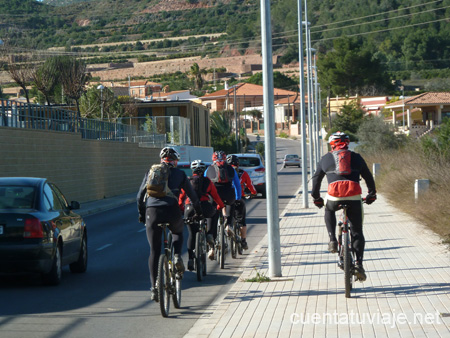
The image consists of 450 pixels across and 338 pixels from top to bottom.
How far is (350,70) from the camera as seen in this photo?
104 metres

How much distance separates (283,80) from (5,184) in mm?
137668

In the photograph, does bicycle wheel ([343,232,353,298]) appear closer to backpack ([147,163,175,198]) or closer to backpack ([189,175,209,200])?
backpack ([147,163,175,198])

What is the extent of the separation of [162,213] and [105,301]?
5.62 feet

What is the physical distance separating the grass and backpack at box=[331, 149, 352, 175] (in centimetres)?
478

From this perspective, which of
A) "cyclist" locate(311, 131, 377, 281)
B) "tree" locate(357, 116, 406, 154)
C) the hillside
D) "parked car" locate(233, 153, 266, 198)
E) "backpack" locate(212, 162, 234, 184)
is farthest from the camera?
the hillside

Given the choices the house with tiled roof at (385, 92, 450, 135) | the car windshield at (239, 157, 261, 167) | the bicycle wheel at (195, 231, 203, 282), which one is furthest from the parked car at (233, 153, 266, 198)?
the house with tiled roof at (385, 92, 450, 135)

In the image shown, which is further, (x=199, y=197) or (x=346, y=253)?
(x=199, y=197)

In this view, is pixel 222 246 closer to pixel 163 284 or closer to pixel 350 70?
pixel 163 284

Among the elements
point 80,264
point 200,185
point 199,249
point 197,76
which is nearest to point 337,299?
point 199,249

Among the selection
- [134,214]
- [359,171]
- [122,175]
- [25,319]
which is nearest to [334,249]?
[359,171]

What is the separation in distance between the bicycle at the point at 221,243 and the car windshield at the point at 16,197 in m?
3.05

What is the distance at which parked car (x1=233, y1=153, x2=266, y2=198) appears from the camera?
31656 mm

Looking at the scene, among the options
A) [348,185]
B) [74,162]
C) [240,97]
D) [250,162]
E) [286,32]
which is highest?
[286,32]

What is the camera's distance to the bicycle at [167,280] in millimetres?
8438
